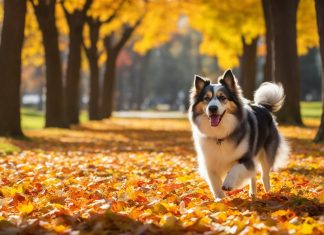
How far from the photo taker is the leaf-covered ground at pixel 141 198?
210 inches

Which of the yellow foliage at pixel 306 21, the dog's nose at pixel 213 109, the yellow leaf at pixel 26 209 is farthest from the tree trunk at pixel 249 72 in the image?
the yellow leaf at pixel 26 209

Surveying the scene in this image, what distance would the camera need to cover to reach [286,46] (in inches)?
873

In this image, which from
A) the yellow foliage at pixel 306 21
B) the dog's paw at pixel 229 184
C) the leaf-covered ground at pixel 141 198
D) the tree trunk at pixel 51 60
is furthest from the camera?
the yellow foliage at pixel 306 21

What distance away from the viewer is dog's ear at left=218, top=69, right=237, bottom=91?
725 cm

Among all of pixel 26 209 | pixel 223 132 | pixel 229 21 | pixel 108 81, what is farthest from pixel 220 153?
pixel 108 81

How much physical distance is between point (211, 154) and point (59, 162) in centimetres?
561

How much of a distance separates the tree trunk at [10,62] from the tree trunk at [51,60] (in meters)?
5.09

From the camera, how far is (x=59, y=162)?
12219mm

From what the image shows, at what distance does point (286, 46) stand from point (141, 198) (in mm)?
16203

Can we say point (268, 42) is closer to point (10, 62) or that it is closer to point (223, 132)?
point (10, 62)

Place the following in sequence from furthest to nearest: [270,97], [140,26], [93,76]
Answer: [140,26] → [93,76] → [270,97]

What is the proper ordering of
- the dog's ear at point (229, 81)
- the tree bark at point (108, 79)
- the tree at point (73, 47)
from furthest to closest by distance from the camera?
the tree bark at point (108, 79), the tree at point (73, 47), the dog's ear at point (229, 81)

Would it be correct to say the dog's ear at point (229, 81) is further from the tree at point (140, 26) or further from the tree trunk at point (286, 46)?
the tree at point (140, 26)

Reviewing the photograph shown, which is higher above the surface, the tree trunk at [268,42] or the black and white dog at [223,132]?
the tree trunk at [268,42]
